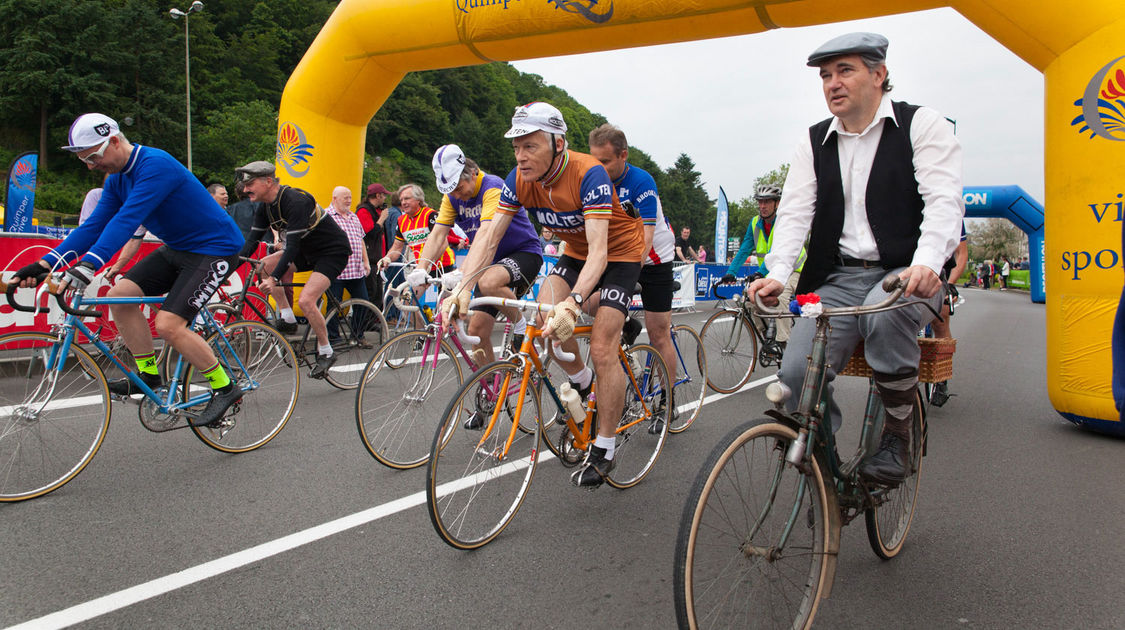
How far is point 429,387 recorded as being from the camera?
4617mm

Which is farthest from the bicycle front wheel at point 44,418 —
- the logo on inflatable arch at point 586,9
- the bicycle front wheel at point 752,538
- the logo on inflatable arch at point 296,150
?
the logo on inflatable arch at point 296,150

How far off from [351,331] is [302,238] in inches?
41.6

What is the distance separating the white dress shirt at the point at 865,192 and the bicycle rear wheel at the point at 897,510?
738 mm

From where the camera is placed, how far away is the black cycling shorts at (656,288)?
18.9ft

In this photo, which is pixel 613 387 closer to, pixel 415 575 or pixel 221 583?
pixel 415 575

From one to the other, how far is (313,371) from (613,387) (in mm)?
3761

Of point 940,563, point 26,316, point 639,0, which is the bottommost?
point 940,563

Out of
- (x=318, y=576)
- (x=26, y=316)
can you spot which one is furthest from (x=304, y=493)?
(x=26, y=316)

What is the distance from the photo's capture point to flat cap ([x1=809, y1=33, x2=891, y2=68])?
2.88 m

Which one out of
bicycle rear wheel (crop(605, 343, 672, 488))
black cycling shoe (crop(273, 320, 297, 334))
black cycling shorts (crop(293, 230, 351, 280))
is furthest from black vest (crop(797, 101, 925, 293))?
black cycling shoe (crop(273, 320, 297, 334))

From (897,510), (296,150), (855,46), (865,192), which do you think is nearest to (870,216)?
(865,192)

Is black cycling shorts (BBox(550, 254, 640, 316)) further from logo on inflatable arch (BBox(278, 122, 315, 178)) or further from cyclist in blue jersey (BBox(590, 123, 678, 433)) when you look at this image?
logo on inflatable arch (BBox(278, 122, 315, 178))

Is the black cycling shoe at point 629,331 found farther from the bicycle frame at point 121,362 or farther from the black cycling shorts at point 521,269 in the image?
the bicycle frame at point 121,362

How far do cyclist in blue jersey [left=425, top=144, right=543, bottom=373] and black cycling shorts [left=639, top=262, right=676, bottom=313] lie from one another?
89 centimetres
